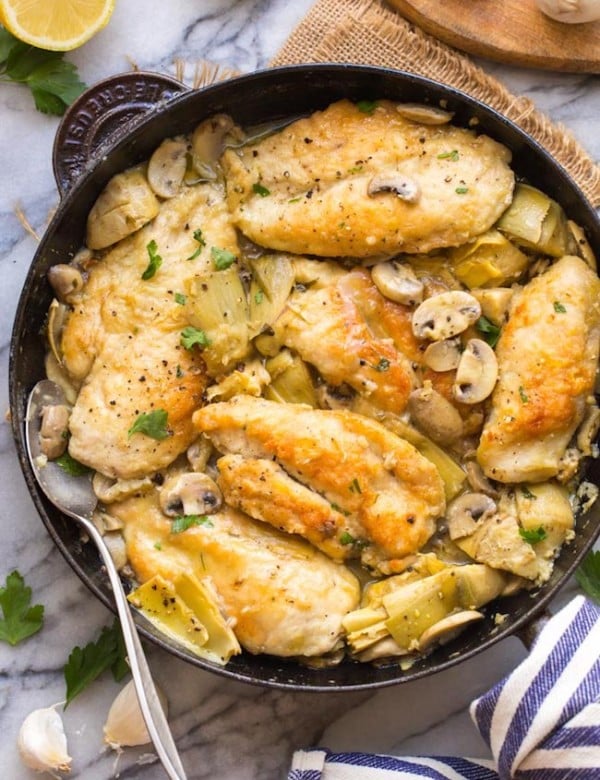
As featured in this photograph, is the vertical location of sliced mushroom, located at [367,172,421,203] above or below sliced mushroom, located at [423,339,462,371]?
above

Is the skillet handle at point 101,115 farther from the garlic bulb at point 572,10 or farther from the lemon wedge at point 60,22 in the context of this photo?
the garlic bulb at point 572,10

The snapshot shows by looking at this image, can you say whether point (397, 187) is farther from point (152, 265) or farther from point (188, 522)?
point (188, 522)

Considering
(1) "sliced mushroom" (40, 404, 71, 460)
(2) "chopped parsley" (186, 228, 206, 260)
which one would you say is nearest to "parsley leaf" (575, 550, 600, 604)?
(2) "chopped parsley" (186, 228, 206, 260)

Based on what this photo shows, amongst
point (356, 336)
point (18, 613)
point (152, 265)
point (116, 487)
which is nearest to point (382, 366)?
point (356, 336)

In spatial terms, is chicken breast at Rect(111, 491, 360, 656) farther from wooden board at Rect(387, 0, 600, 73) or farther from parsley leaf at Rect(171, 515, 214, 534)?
wooden board at Rect(387, 0, 600, 73)

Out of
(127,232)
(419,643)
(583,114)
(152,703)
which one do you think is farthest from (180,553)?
(583,114)

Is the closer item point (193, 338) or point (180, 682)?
point (193, 338)
